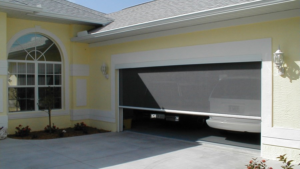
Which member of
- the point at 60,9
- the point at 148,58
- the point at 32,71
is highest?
the point at 60,9

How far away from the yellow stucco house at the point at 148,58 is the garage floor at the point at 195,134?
3.77 ft

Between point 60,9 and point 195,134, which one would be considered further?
point 60,9

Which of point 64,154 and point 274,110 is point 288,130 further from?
point 64,154

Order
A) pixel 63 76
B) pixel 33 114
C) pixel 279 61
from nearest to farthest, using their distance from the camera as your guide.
→ pixel 279 61 < pixel 33 114 < pixel 63 76

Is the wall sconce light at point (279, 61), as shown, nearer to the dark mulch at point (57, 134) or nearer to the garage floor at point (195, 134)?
the garage floor at point (195, 134)

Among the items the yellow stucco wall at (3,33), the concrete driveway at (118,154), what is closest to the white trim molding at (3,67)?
the yellow stucco wall at (3,33)

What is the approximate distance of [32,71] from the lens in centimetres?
1048

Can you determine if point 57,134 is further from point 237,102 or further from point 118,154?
point 237,102

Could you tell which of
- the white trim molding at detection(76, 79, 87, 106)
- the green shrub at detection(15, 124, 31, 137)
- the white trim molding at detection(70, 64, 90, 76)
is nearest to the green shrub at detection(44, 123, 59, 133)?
the green shrub at detection(15, 124, 31, 137)

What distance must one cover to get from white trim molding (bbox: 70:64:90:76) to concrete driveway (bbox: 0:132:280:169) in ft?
9.84

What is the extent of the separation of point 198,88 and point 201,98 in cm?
31

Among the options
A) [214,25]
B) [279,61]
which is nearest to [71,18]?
[214,25]

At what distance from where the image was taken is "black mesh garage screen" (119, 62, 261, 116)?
7242 mm

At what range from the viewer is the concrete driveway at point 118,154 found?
6.40m
